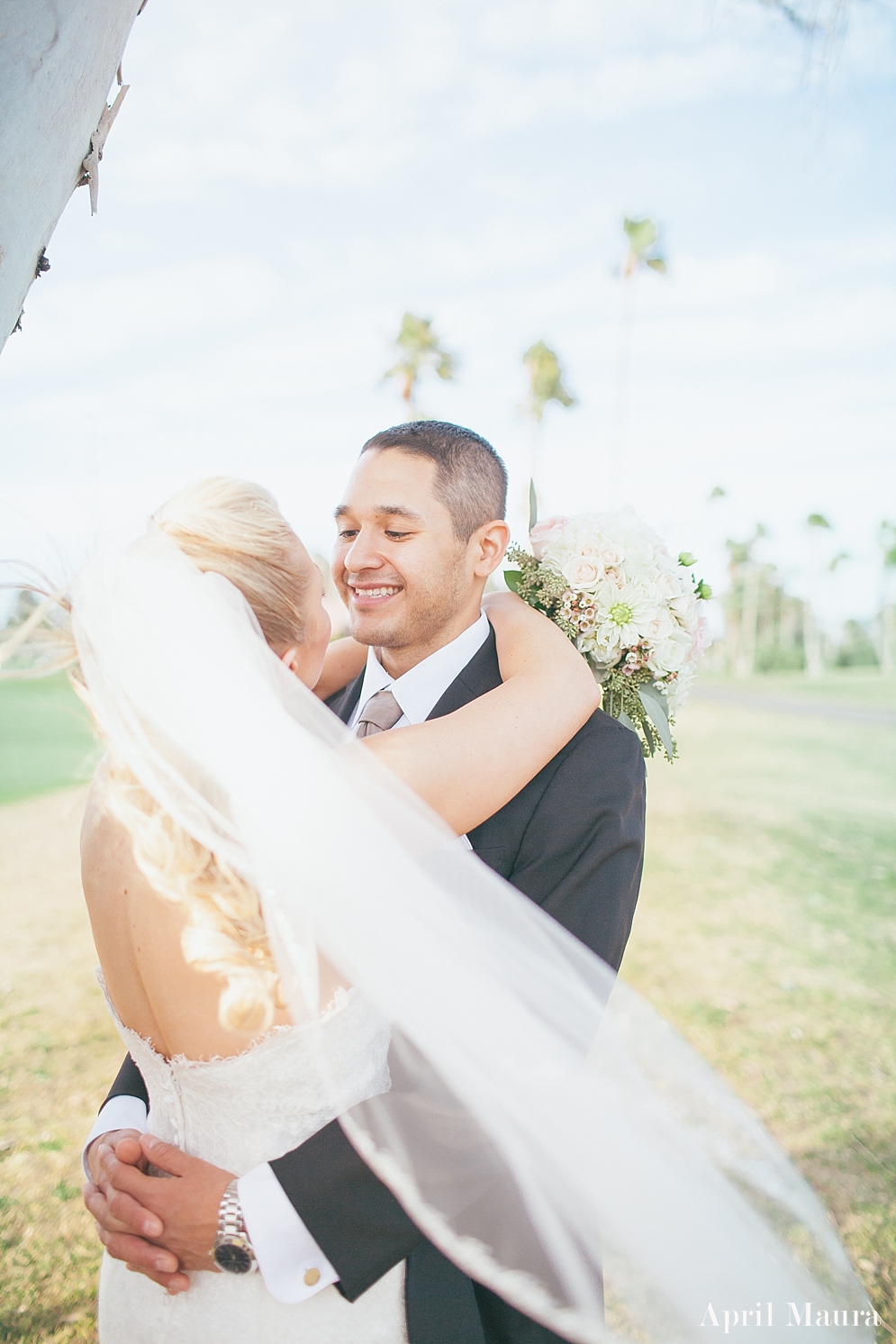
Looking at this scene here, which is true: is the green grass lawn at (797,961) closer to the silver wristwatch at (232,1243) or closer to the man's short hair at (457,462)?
the silver wristwatch at (232,1243)

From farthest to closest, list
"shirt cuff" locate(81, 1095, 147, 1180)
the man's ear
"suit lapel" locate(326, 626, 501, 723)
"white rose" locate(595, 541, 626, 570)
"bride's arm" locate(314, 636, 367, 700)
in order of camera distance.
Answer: "bride's arm" locate(314, 636, 367, 700), the man's ear, "white rose" locate(595, 541, 626, 570), "suit lapel" locate(326, 626, 501, 723), "shirt cuff" locate(81, 1095, 147, 1180)

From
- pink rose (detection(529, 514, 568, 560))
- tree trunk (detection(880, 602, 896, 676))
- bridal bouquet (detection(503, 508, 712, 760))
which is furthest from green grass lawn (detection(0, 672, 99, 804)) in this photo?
tree trunk (detection(880, 602, 896, 676))

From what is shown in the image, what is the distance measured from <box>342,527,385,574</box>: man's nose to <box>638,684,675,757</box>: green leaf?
1.06 metres

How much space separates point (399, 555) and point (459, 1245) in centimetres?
212

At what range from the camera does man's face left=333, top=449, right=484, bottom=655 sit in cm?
311

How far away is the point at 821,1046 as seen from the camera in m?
6.59

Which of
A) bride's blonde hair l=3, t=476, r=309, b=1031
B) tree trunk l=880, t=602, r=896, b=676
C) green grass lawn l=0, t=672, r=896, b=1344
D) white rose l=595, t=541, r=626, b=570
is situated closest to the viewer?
bride's blonde hair l=3, t=476, r=309, b=1031

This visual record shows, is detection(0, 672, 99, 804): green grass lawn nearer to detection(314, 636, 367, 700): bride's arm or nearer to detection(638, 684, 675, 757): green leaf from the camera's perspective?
detection(314, 636, 367, 700): bride's arm

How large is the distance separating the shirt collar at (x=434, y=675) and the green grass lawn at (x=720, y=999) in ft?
4.03

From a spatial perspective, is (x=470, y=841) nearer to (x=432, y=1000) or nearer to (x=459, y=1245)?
(x=432, y=1000)

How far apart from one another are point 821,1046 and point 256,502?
6.59 m

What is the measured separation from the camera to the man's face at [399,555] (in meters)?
3.11

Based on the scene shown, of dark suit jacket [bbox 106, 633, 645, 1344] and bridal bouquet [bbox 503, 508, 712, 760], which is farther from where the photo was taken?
bridal bouquet [bbox 503, 508, 712, 760]

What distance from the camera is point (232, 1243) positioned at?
1.84 meters
